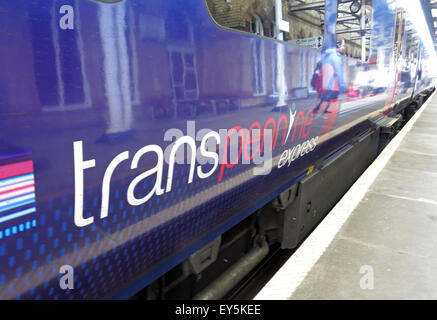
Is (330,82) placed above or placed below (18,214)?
above

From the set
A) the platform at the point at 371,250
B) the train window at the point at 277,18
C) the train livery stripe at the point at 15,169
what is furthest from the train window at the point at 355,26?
the train livery stripe at the point at 15,169

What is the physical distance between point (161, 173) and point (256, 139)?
0.73 meters

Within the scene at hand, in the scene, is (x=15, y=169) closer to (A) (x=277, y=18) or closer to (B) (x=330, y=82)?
(A) (x=277, y=18)

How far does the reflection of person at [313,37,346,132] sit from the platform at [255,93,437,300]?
75 cm

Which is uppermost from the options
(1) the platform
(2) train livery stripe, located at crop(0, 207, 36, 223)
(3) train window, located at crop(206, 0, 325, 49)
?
(3) train window, located at crop(206, 0, 325, 49)

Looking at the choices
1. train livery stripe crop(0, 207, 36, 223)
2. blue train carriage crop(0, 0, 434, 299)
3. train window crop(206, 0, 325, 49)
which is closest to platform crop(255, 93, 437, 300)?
blue train carriage crop(0, 0, 434, 299)

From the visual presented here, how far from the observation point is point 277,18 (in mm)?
2037

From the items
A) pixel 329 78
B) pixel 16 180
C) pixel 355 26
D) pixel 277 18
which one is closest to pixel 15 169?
pixel 16 180

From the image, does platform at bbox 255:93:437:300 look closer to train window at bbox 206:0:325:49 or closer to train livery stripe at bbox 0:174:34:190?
train livery stripe at bbox 0:174:34:190

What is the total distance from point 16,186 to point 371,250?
2.00 meters

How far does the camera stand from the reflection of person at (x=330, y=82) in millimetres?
2601

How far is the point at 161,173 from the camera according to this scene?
129 centimetres

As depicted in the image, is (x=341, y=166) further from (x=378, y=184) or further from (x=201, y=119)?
(x=201, y=119)

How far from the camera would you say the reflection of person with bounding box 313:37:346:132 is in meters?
2.60
